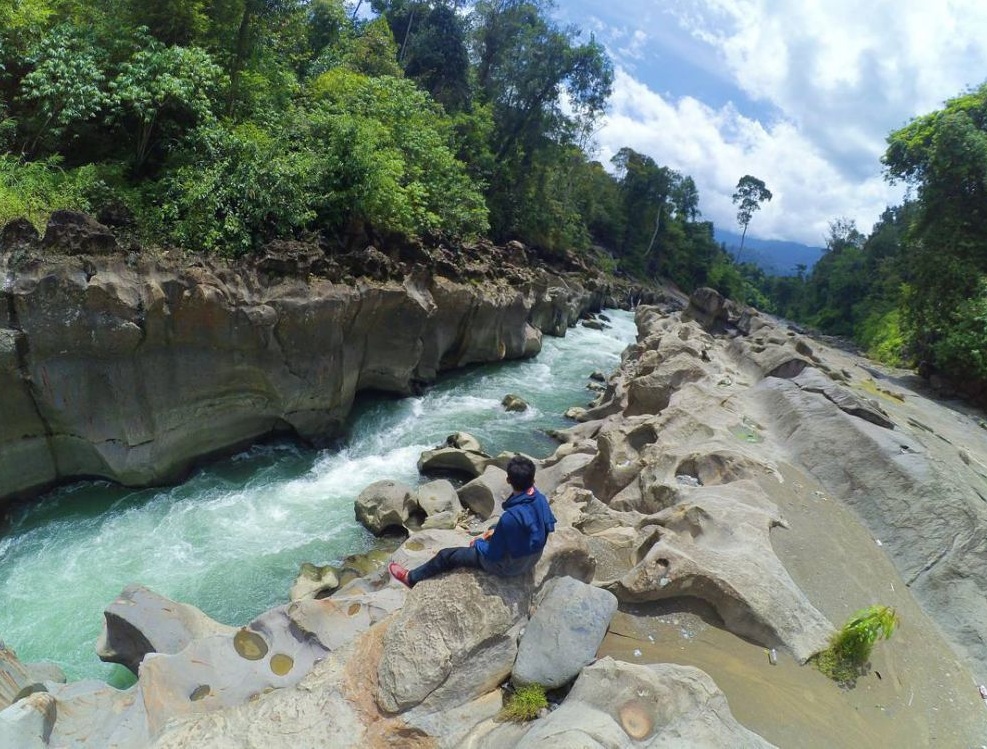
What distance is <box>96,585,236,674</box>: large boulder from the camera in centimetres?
617

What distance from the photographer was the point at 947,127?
19.1m

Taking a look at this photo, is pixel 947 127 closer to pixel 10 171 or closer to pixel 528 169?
pixel 528 169

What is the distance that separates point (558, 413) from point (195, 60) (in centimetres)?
1358

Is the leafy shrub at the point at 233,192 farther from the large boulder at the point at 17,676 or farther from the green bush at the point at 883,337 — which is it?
the green bush at the point at 883,337

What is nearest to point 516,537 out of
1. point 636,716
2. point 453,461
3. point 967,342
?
point 636,716

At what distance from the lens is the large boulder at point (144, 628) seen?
6172 mm

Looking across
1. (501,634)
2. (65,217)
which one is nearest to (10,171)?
(65,217)

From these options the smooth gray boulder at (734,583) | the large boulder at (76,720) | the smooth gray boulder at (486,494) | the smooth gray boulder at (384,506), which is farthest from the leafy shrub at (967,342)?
the large boulder at (76,720)

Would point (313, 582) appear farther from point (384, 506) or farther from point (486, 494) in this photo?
point (486, 494)

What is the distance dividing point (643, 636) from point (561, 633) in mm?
1225

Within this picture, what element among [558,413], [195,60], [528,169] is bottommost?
[558,413]

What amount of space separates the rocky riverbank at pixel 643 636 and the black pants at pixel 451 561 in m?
0.13

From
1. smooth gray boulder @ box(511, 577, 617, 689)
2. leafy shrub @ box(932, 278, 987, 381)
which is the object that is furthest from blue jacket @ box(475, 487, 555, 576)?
leafy shrub @ box(932, 278, 987, 381)

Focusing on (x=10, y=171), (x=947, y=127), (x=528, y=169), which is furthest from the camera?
(x=528, y=169)
